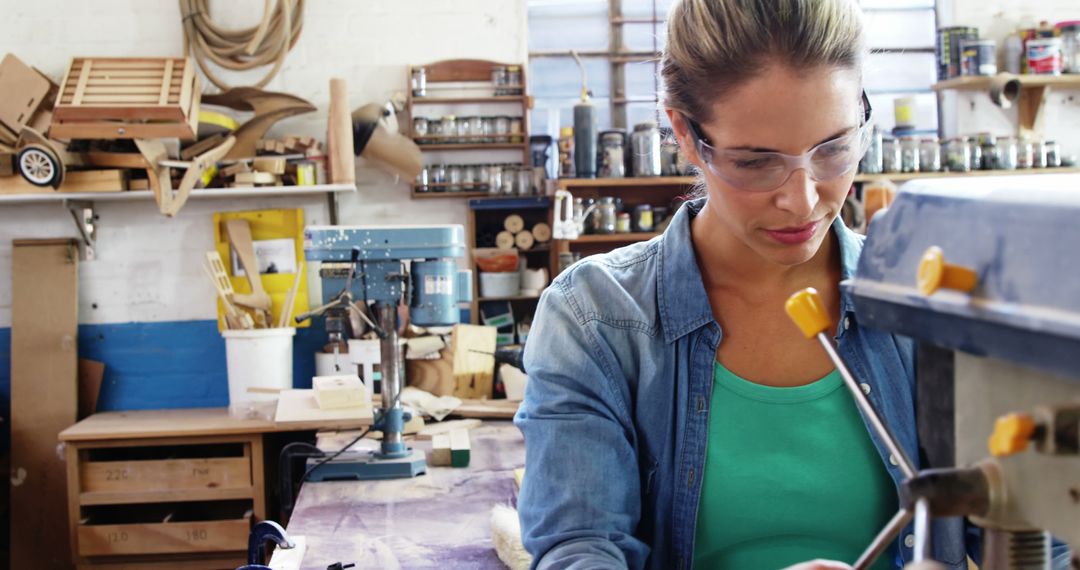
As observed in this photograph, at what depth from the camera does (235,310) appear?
13.6ft

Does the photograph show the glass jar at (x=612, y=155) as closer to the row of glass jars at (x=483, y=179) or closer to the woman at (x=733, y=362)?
the row of glass jars at (x=483, y=179)

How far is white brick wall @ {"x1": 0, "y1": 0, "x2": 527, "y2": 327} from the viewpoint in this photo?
14.2 feet

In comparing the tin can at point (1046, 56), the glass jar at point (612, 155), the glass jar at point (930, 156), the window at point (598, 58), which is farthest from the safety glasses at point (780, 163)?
the tin can at point (1046, 56)

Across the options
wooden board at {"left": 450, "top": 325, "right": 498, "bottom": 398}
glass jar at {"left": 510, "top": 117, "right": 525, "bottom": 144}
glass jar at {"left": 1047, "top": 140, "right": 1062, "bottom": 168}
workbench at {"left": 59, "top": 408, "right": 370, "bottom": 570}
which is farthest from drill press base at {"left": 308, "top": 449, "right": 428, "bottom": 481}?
glass jar at {"left": 1047, "top": 140, "right": 1062, "bottom": 168}

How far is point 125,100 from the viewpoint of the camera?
12.4 ft

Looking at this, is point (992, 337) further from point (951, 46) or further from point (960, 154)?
point (951, 46)

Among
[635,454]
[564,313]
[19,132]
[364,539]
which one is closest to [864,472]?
[635,454]

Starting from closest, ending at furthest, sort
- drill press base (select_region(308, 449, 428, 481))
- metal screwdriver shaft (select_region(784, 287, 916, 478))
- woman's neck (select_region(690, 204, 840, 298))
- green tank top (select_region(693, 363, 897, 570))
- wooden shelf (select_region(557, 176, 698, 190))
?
metal screwdriver shaft (select_region(784, 287, 916, 478)) < green tank top (select_region(693, 363, 897, 570)) < woman's neck (select_region(690, 204, 840, 298)) < drill press base (select_region(308, 449, 428, 481)) < wooden shelf (select_region(557, 176, 698, 190))

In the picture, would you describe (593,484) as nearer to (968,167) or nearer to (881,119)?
(968,167)

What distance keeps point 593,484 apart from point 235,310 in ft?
10.7

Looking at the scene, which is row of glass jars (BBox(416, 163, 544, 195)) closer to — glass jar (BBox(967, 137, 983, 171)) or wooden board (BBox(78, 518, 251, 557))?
wooden board (BBox(78, 518, 251, 557))

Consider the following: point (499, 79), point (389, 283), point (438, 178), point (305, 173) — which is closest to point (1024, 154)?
point (499, 79)

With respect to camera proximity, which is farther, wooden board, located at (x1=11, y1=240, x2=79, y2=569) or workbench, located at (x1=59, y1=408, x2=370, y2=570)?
wooden board, located at (x1=11, y1=240, x2=79, y2=569)

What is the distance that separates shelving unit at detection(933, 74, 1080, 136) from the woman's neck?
3.36m
